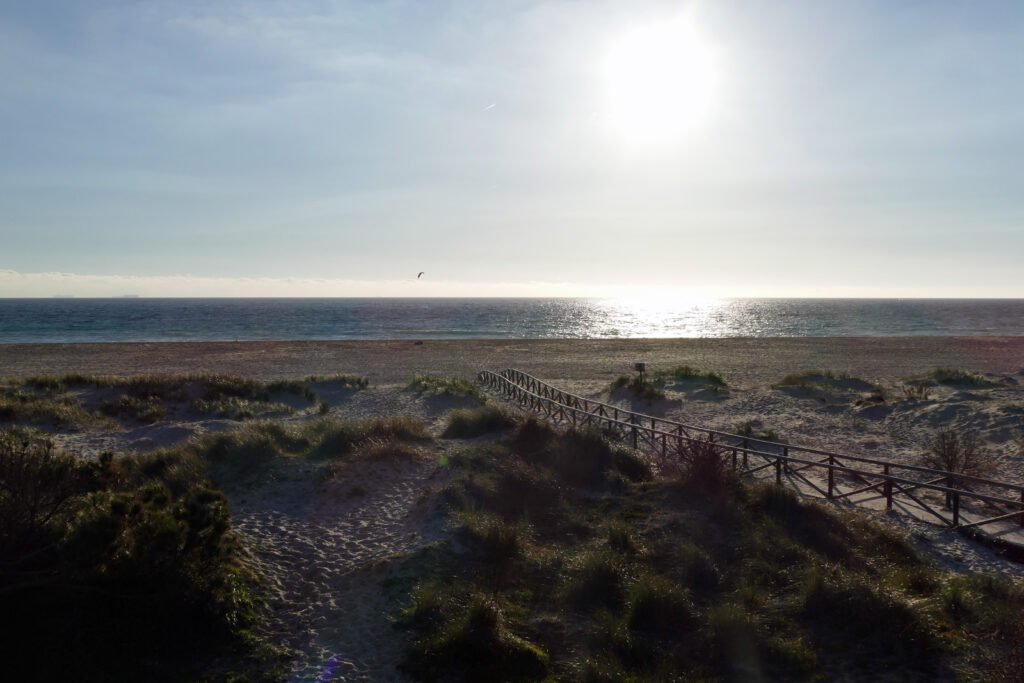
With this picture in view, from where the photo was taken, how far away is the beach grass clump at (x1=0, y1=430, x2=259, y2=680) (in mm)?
5676

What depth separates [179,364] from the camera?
126 ft

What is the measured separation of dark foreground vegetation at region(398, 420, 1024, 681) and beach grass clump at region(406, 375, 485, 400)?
12.1 meters

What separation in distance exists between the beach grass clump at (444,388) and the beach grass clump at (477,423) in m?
6.12

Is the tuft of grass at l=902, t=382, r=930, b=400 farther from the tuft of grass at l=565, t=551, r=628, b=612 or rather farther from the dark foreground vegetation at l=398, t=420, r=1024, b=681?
the tuft of grass at l=565, t=551, r=628, b=612

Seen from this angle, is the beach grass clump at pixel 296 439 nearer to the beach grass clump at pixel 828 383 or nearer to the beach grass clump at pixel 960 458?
the beach grass clump at pixel 960 458

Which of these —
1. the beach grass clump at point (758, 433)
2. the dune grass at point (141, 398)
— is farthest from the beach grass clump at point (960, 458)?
the dune grass at point (141, 398)

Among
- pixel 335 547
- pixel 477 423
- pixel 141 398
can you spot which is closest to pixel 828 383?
pixel 477 423

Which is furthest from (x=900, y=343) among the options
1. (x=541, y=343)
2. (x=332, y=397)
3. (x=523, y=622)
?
(x=523, y=622)

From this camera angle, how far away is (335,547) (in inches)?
343

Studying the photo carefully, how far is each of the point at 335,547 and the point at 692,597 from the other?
4.56 meters

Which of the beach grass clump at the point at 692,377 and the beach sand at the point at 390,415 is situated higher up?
the beach grass clump at the point at 692,377

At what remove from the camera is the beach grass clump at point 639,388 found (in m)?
23.1

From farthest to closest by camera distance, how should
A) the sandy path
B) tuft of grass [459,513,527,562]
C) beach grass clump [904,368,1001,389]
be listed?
beach grass clump [904,368,1001,389], tuft of grass [459,513,527,562], the sandy path

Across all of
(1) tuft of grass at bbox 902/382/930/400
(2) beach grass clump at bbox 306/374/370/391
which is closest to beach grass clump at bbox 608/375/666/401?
(1) tuft of grass at bbox 902/382/930/400
